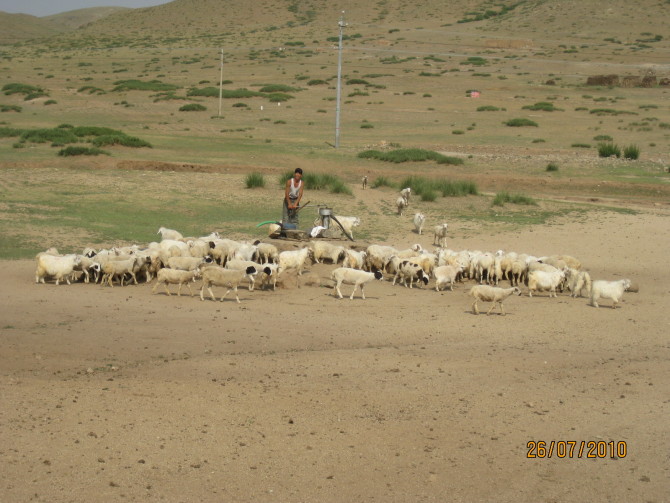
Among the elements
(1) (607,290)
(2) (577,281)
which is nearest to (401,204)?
(2) (577,281)

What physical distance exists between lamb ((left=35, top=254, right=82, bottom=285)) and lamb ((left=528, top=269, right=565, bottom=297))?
7707 millimetres

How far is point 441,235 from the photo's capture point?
64.3 ft

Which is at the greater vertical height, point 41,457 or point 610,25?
point 610,25

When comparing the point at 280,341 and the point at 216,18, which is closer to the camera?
the point at 280,341

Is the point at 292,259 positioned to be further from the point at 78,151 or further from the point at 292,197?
the point at 78,151

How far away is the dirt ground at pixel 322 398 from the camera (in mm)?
7602

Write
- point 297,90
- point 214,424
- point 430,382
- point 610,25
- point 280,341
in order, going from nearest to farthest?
point 214,424 < point 430,382 < point 280,341 < point 297,90 < point 610,25

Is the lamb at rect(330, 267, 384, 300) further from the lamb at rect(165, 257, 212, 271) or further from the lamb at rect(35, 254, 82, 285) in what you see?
the lamb at rect(35, 254, 82, 285)

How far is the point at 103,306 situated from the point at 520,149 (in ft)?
89.9

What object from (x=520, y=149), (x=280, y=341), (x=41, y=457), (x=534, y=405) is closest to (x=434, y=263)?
(x=280, y=341)

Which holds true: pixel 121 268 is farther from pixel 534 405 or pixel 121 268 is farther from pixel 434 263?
pixel 534 405

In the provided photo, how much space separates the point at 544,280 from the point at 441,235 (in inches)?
181

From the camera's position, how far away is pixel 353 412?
9.12 m

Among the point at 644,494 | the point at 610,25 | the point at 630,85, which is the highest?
the point at 610,25
